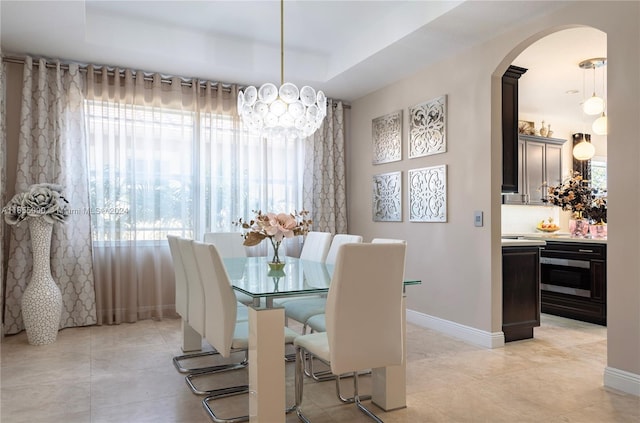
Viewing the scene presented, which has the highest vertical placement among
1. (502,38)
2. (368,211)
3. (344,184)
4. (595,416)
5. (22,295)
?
(502,38)

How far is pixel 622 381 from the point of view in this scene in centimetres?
280

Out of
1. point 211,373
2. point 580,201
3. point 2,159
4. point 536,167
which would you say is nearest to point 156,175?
point 2,159

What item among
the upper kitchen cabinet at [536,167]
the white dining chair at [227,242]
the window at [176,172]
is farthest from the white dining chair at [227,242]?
the upper kitchen cabinet at [536,167]

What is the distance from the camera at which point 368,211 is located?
5512 mm

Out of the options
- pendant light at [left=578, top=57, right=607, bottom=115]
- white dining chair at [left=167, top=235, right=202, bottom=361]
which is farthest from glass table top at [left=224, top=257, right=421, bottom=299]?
pendant light at [left=578, top=57, right=607, bottom=115]

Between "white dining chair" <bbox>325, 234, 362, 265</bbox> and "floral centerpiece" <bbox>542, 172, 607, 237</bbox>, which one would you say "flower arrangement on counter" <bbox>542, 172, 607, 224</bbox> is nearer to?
"floral centerpiece" <bbox>542, 172, 607, 237</bbox>

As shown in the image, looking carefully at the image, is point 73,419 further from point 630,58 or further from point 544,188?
point 544,188

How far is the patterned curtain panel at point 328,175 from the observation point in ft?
18.2

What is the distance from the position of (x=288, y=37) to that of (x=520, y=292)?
3.27 m

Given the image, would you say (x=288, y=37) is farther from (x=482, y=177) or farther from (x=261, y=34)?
(x=482, y=177)

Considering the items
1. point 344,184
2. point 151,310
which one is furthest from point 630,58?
point 151,310

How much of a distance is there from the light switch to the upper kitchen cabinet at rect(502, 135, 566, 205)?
2630 mm

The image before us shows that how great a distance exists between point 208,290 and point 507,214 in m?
5.37

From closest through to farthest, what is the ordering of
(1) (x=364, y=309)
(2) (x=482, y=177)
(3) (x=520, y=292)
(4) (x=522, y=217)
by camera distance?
(1) (x=364, y=309) → (2) (x=482, y=177) → (3) (x=520, y=292) → (4) (x=522, y=217)
